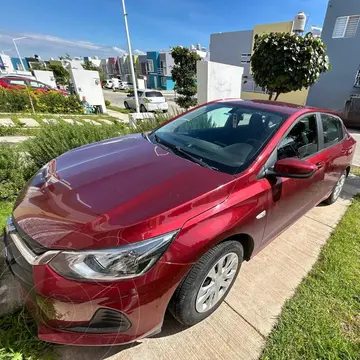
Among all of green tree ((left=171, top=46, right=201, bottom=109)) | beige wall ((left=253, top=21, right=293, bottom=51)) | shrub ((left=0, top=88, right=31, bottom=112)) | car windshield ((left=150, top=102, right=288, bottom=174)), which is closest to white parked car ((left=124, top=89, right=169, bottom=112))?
green tree ((left=171, top=46, right=201, bottom=109))

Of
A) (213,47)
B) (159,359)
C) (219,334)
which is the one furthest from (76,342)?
(213,47)

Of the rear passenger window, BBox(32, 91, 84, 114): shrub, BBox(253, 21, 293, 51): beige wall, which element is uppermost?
BBox(253, 21, 293, 51): beige wall

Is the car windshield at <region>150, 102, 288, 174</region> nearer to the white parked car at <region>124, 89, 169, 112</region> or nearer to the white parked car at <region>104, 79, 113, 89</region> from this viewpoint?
the white parked car at <region>124, 89, 169, 112</region>

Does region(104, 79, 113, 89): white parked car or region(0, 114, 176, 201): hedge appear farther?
region(104, 79, 113, 89): white parked car

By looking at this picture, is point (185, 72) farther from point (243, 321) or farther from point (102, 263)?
point (102, 263)

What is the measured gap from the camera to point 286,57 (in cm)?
644

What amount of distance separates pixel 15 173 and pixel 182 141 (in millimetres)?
2425

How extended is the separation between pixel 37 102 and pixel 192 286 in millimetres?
13833

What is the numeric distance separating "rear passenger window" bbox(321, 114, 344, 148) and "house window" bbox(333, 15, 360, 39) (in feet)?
46.3

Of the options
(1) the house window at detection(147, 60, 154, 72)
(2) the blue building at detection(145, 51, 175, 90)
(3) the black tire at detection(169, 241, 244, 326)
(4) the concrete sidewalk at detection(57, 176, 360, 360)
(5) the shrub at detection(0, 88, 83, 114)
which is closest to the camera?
(3) the black tire at detection(169, 241, 244, 326)

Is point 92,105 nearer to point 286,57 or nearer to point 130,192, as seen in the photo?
point 286,57

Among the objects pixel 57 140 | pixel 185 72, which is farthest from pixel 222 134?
pixel 185 72

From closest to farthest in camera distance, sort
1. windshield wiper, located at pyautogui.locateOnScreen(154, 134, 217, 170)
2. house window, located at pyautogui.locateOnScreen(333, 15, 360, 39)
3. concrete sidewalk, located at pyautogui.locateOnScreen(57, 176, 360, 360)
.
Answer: concrete sidewalk, located at pyautogui.locateOnScreen(57, 176, 360, 360)
windshield wiper, located at pyautogui.locateOnScreen(154, 134, 217, 170)
house window, located at pyautogui.locateOnScreen(333, 15, 360, 39)

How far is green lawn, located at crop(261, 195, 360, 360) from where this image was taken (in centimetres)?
157
